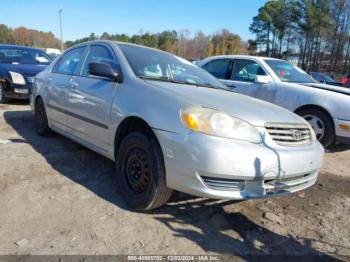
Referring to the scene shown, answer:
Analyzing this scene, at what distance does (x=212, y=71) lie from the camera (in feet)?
22.6

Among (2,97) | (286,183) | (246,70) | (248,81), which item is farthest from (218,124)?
(2,97)

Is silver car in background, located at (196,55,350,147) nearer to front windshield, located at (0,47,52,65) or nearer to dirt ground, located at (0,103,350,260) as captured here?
dirt ground, located at (0,103,350,260)

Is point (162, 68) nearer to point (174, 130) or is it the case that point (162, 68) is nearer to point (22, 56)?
point (174, 130)

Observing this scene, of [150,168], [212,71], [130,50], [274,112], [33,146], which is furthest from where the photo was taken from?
[212,71]

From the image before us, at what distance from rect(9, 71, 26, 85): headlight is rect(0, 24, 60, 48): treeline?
10159 cm

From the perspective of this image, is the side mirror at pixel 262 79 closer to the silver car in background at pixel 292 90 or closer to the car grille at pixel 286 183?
the silver car in background at pixel 292 90

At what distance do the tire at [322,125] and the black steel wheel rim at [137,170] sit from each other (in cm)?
355

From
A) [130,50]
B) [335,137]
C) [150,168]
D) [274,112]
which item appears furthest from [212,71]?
[150,168]

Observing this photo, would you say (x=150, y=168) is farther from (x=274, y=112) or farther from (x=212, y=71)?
(x=212, y=71)

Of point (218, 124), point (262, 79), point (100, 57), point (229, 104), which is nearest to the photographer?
point (218, 124)

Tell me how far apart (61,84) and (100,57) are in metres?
0.82

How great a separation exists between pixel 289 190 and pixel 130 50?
2221mm

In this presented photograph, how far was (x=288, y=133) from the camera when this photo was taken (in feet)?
9.27

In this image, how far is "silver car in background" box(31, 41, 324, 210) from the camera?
8.21 ft
